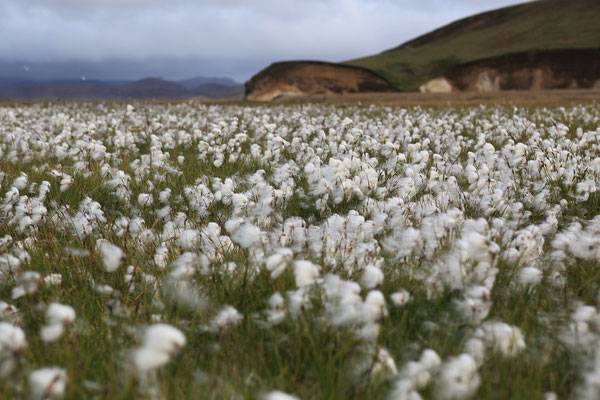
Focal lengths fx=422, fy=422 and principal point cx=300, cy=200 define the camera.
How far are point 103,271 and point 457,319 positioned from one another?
2336 mm

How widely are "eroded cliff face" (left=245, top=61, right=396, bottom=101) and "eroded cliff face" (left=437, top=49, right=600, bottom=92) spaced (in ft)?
32.1

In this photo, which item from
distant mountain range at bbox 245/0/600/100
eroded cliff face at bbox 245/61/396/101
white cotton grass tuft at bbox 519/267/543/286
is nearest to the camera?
white cotton grass tuft at bbox 519/267/543/286

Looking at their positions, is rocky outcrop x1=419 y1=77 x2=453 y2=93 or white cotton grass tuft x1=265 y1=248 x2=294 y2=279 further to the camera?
rocky outcrop x1=419 y1=77 x2=453 y2=93


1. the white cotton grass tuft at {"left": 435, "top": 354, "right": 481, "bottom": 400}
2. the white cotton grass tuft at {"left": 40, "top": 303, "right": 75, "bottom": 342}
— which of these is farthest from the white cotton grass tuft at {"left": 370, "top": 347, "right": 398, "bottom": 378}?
the white cotton grass tuft at {"left": 40, "top": 303, "right": 75, "bottom": 342}

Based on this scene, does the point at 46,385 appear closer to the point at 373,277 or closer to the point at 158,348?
the point at 158,348

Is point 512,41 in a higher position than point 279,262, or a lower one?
higher

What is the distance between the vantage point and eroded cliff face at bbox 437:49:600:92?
150 ft

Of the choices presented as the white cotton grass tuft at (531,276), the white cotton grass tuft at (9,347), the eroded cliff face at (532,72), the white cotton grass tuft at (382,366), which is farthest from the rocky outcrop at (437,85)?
the white cotton grass tuft at (9,347)

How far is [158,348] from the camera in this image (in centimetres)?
151

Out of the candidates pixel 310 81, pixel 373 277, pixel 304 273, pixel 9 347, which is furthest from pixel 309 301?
pixel 310 81

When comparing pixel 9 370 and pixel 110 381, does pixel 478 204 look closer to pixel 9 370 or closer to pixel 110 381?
pixel 110 381

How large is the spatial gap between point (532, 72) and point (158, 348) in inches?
2235

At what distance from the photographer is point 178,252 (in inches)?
121

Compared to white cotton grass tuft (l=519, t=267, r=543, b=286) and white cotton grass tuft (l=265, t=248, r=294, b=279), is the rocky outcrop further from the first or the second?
white cotton grass tuft (l=265, t=248, r=294, b=279)
